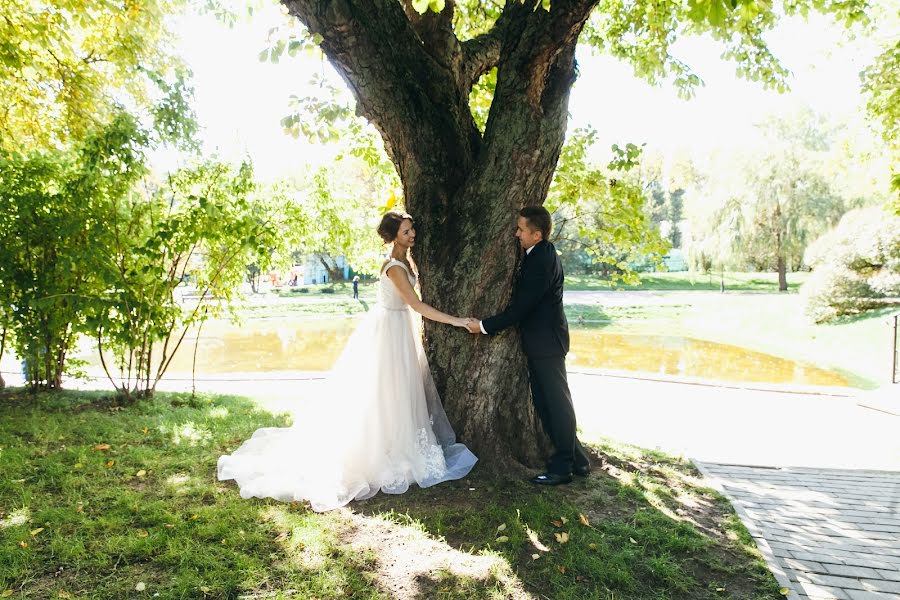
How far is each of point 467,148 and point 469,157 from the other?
0.08 m

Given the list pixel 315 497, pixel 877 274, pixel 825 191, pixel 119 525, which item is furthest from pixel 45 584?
pixel 825 191

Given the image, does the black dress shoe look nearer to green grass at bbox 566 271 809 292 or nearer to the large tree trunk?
the large tree trunk

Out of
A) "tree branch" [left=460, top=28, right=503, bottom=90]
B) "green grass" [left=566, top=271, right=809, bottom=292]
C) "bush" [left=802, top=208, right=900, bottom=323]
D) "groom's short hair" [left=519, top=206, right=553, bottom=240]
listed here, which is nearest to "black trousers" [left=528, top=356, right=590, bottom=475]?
"groom's short hair" [left=519, top=206, right=553, bottom=240]

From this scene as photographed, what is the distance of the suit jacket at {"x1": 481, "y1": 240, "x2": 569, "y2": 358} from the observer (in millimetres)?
4453

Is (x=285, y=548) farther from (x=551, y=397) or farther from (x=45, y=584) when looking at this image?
(x=551, y=397)

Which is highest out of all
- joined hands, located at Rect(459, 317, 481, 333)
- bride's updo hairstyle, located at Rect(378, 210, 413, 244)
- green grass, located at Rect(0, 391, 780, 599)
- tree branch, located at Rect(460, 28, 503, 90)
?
tree branch, located at Rect(460, 28, 503, 90)

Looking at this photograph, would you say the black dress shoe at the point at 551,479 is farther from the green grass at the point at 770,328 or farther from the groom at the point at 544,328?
the green grass at the point at 770,328

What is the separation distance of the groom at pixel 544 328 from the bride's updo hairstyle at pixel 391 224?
993 mm

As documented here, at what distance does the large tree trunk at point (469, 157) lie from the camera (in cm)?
438

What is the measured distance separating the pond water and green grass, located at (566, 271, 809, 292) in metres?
16.1

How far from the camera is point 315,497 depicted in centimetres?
414

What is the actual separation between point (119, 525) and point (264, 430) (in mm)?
1842

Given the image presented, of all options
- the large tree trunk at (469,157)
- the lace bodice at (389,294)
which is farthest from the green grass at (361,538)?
the lace bodice at (389,294)

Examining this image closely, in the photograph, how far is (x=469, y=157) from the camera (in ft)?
15.6
